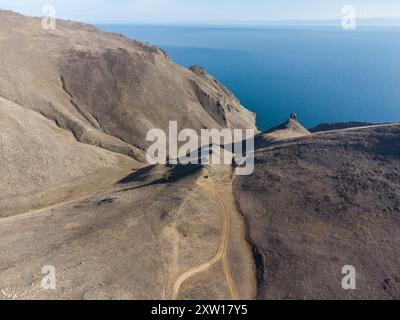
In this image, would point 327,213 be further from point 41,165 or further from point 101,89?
point 101,89

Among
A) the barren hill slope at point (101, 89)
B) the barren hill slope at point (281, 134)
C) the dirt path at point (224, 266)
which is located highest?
the barren hill slope at point (101, 89)

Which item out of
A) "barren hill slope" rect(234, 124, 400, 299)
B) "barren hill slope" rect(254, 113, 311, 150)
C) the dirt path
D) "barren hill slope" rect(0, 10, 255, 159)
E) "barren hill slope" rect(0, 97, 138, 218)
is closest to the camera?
the dirt path

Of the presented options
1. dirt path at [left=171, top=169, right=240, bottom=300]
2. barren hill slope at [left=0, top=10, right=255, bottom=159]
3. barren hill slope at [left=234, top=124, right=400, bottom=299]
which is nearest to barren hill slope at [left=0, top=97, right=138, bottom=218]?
barren hill slope at [left=0, top=10, right=255, bottom=159]

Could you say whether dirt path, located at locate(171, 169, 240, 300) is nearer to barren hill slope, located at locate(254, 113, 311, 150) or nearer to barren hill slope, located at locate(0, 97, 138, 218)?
barren hill slope, located at locate(0, 97, 138, 218)

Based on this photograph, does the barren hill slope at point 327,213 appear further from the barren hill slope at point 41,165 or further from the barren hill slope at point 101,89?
the barren hill slope at point 101,89

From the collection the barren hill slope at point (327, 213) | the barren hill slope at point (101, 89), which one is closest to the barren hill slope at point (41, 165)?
the barren hill slope at point (101, 89)

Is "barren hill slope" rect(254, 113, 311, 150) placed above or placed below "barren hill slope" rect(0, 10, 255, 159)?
below
